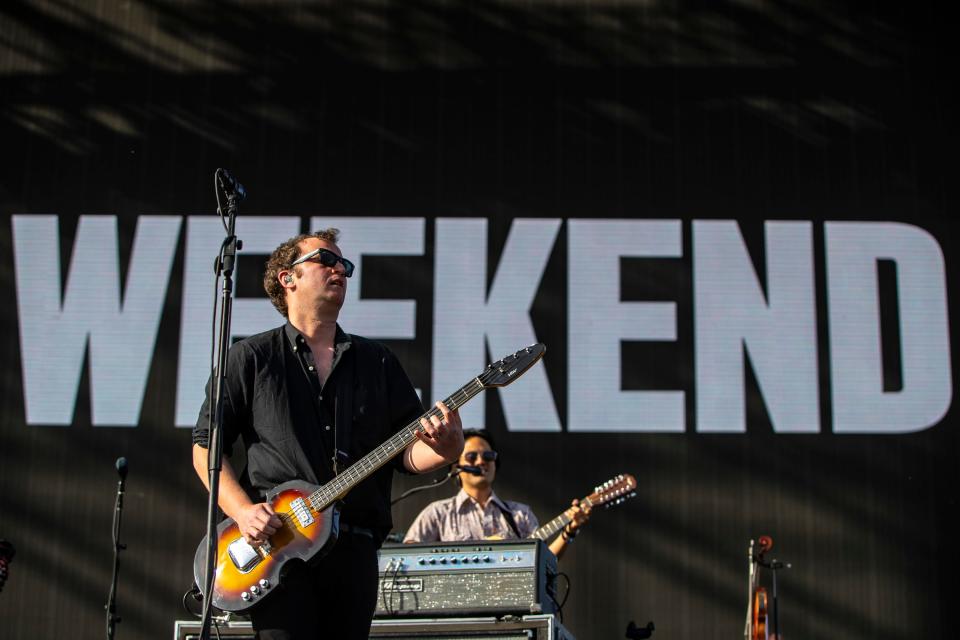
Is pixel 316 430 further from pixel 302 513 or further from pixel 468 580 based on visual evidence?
pixel 468 580

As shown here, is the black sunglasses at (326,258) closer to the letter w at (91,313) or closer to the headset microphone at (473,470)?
the headset microphone at (473,470)

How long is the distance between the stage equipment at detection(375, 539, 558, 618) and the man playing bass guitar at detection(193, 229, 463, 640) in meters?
1.30

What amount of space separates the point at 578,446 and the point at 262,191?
2306 mm

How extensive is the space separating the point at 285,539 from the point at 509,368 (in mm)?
815

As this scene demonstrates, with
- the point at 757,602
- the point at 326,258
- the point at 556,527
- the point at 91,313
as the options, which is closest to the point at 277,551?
the point at 326,258

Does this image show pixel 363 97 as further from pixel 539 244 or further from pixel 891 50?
pixel 891 50

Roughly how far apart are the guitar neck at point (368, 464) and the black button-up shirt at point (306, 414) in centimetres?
4

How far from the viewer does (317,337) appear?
2.98 meters

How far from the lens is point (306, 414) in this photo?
2816 millimetres

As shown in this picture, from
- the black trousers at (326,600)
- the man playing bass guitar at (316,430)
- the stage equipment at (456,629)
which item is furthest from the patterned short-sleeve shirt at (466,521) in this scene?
the black trousers at (326,600)

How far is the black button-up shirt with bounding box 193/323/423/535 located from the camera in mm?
2779

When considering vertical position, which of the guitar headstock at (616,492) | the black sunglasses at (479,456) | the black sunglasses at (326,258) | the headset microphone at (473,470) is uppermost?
the black sunglasses at (326,258)

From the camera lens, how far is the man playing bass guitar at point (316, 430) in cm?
262

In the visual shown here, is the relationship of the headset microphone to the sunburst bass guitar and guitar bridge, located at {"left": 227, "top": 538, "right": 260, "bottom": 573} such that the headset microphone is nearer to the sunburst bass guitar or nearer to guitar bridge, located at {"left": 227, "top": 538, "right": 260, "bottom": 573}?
the sunburst bass guitar
